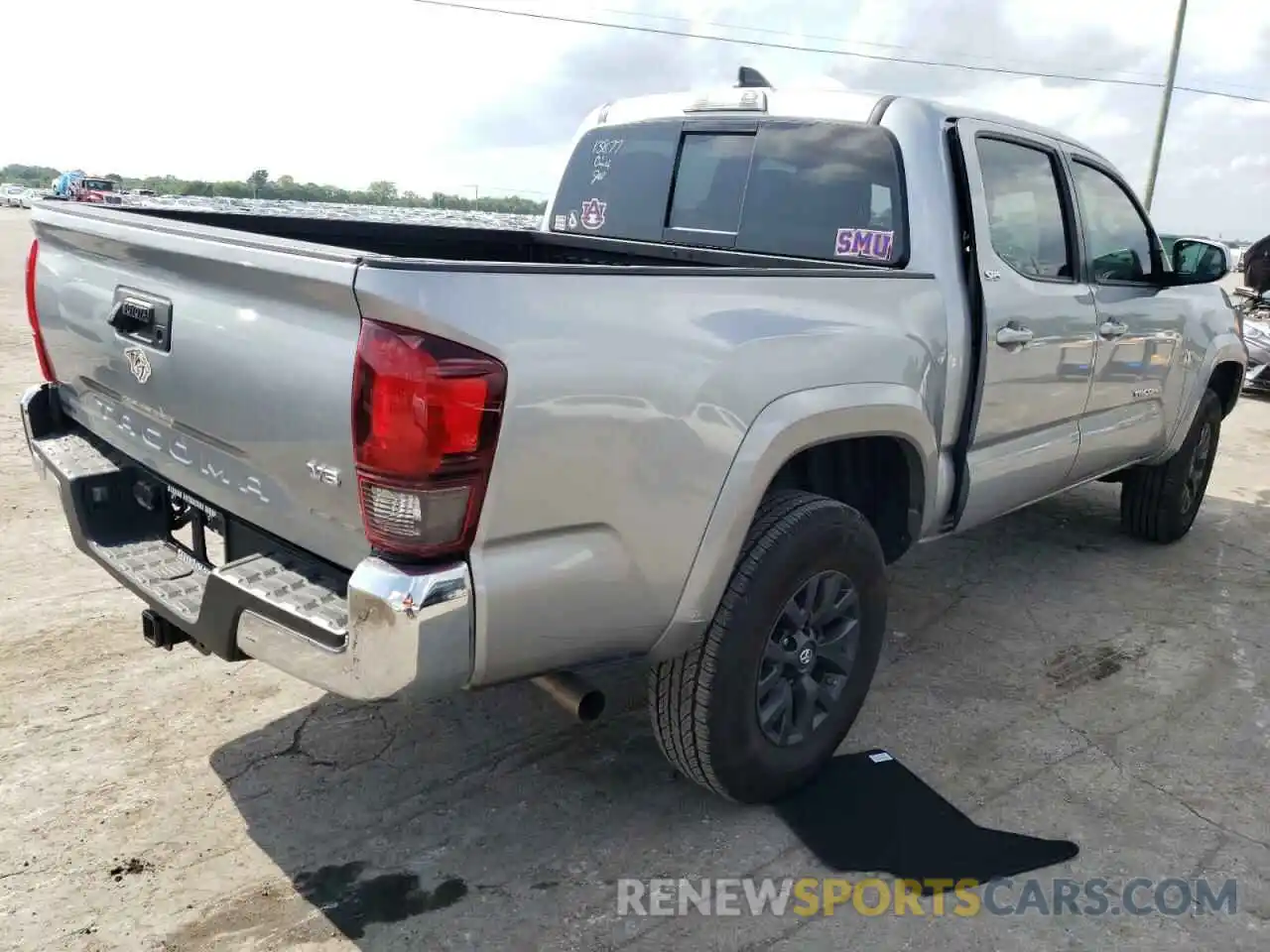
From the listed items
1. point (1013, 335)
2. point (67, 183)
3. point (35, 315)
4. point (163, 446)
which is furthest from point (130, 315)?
point (67, 183)

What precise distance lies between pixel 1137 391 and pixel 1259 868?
2297 millimetres

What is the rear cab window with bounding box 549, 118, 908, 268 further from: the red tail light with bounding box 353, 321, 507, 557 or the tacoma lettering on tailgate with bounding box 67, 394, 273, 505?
the tacoma lettering on tailgate with bounding box 67, 394, 273, 505

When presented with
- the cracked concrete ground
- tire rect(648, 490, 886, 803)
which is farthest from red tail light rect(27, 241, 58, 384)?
tire rect(648, 490, 886, 803)

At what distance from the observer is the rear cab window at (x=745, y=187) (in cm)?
332

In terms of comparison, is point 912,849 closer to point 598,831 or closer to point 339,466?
point 598,831

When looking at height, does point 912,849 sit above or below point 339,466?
below

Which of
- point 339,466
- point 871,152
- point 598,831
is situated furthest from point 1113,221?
point 339,466

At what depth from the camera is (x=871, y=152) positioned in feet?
10.9

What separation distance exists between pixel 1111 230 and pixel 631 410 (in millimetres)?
3033

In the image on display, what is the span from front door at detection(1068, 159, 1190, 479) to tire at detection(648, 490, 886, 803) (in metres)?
1.80

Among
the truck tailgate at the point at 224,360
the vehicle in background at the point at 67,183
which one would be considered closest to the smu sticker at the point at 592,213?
the truck tailgate at the point at 224,360

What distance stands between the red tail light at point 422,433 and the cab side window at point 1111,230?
3.04m

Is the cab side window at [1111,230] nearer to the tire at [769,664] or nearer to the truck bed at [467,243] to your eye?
the truck bed at [467,243]

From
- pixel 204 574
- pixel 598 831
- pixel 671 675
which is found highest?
pixel 204 574
